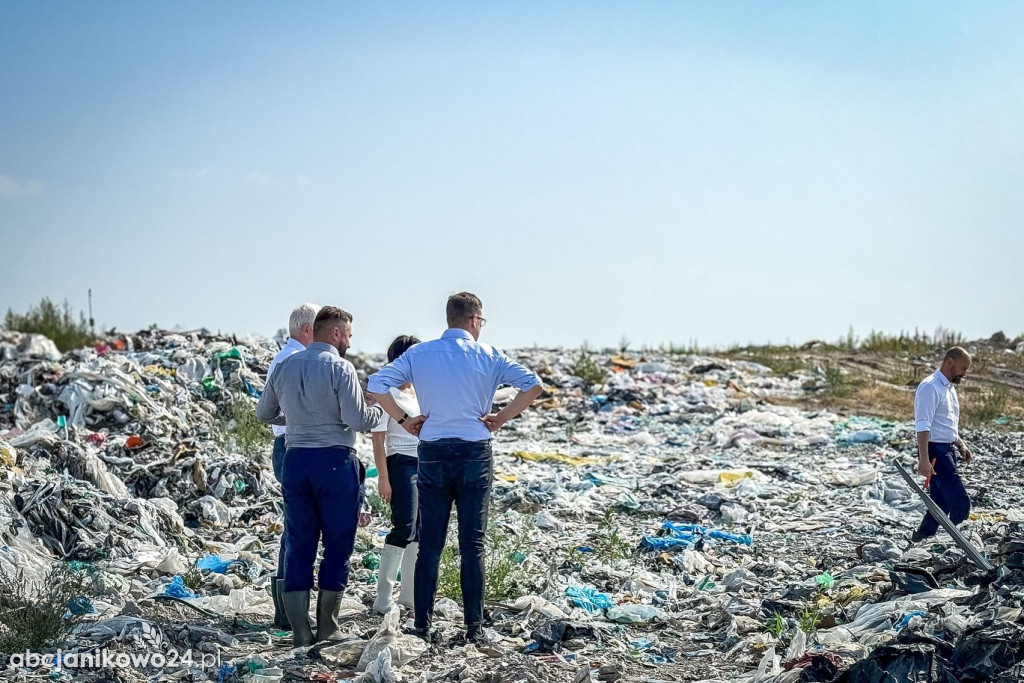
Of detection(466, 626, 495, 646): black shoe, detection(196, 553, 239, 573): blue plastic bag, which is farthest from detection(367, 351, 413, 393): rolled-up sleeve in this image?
detection(196, 553, 239, 573): blue plastic bag

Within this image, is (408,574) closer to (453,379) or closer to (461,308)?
(453,379)

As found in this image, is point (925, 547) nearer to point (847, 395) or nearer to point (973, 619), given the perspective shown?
point (973, 619)

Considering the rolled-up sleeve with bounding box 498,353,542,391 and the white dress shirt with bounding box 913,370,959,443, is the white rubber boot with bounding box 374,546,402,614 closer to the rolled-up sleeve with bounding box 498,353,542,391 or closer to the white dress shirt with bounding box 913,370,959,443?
the rolled-up sleeve with bounding box 498,353,542,391

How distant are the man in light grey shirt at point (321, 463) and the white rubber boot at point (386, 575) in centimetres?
49

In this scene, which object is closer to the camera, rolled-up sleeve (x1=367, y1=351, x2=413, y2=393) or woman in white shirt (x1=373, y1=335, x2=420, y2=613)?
rolled-up sleeve (x1=367, y1=351, x2=413, y2=393)

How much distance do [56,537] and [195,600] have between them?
1758 millimetres

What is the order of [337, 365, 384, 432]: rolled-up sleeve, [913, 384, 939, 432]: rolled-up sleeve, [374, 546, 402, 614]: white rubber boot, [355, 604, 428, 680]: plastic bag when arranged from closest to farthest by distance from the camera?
[355, 604, 428, 680]: plastic bag < [337, 365, 384, 432]: rolled-up sleeve < [374, 546, 402, 614]: white rubber boot < [913, 384, 939, 432]: rolled-up sleeve

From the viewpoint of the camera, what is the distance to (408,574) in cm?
598

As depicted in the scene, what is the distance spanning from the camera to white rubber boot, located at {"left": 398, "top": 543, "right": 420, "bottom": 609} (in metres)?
5.89

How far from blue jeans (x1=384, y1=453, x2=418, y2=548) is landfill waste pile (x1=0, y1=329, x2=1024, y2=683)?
19.6 inches

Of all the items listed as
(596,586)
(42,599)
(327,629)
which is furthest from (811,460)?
(42,599)

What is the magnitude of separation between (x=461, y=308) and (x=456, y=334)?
147 mm

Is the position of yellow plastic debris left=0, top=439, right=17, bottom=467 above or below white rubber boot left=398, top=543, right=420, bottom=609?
above

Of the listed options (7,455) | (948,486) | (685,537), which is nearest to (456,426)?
(685,537)
